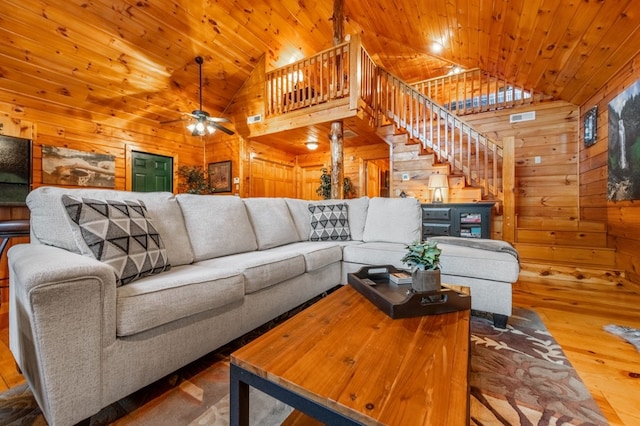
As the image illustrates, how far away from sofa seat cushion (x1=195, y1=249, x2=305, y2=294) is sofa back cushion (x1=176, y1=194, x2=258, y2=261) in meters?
0.09

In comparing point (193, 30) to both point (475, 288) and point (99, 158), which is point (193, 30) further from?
point (475, 288)

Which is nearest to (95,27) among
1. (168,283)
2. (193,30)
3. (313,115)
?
(193,30)

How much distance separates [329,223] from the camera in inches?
114

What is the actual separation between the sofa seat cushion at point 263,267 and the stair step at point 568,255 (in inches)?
121

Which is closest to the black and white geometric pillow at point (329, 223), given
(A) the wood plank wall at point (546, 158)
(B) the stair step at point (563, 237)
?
(B) the stair step at point (563, 237)

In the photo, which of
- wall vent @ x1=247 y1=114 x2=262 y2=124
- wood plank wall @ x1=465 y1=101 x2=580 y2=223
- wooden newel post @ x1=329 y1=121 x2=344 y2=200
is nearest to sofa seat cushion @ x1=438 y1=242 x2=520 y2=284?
wooden newel post @ x1=329 y1=121 x2=344 y2=200

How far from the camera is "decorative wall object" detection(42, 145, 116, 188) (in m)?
3.72

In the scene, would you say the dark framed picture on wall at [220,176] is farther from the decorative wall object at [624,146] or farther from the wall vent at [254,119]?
the decorative wall object at [624,146]

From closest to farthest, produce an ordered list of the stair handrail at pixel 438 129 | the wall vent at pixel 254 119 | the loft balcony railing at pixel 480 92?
1. the stair handrail at pixel 438 129
2. the loft balcony railing at pixel 480 92
3. the wall vent at pixel 254 119

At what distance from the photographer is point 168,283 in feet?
3.96

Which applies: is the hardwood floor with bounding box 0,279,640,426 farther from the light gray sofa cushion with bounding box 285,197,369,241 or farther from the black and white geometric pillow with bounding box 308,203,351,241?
the black and white geometric pillow with bounding box 308,203,351,241

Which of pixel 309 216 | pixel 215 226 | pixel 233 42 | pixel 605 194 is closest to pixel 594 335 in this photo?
pixel 309 216

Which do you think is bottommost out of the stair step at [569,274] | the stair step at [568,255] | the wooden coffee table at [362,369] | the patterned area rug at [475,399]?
the patterned area rug at [475,399]

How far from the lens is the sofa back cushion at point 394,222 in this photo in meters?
2.71
